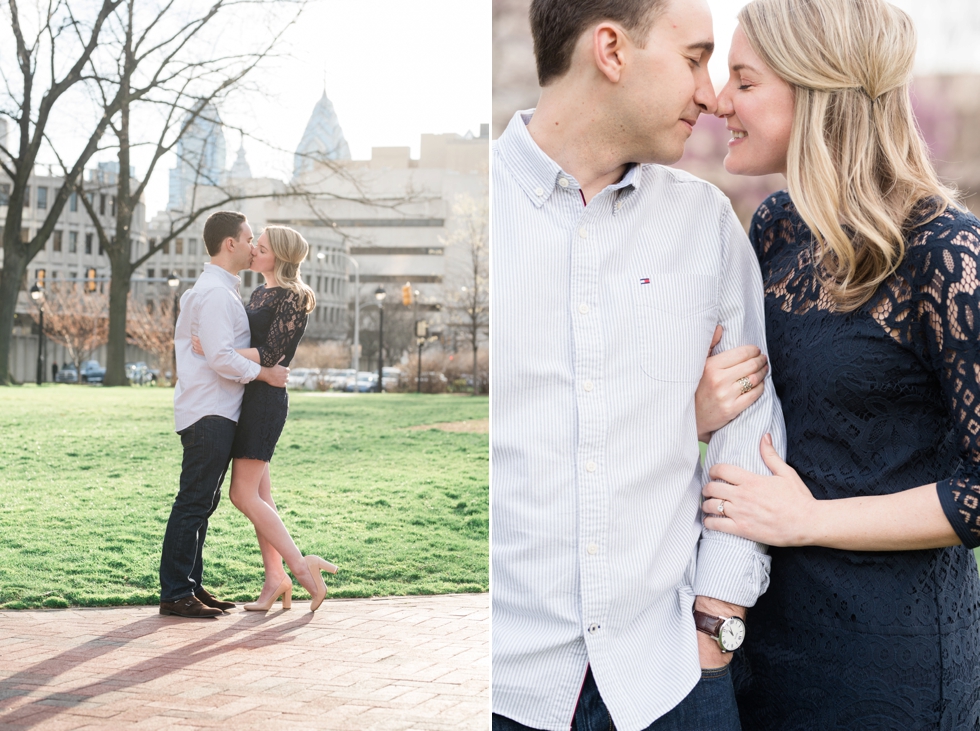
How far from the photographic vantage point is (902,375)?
4.06 ft

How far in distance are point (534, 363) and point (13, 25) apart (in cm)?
193

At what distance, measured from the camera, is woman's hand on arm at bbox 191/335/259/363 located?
91.8 inches

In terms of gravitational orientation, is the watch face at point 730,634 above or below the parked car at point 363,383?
below

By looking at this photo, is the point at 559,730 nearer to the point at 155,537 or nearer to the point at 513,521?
the point at 513,521

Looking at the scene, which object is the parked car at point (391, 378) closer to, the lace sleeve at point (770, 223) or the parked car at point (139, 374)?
the parked car at point (139, 374)

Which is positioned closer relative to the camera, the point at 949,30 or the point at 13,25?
the point at 13,25

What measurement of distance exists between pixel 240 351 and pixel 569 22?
1.40m

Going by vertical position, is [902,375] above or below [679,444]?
above

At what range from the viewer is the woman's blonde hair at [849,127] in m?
1.28

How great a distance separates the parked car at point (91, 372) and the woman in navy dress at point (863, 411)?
6.19 ft

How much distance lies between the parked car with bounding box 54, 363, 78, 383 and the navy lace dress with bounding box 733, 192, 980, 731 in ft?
6.60

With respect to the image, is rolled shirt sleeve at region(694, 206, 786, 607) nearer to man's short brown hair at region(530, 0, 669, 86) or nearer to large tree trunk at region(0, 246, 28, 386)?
man's short brown hair at region(530, 0, 669, 86)

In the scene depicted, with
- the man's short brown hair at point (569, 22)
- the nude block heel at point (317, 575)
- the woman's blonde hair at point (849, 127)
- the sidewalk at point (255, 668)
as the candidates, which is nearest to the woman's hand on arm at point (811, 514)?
the woman's blonde hair at point (849, 127)

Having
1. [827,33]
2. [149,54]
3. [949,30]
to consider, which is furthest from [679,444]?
[949,30]
